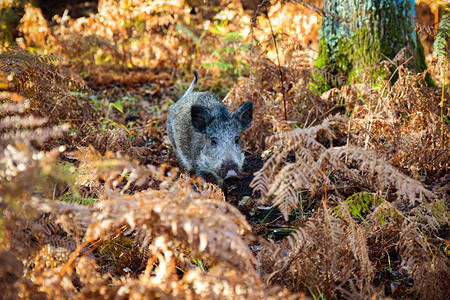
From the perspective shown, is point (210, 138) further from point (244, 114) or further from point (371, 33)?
point (371, 33)

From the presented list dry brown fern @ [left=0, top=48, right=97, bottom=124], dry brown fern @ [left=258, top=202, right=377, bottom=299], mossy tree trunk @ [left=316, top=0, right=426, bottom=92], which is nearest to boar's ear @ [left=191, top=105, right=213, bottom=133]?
dry brown fern @ [left=0, top=48, right=97, bottom=124]

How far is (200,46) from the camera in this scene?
9125 mm

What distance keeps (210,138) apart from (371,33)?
260 cm

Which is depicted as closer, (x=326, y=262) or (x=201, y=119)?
(x=326, y=262)

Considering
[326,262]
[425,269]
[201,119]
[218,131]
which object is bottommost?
[218,131]

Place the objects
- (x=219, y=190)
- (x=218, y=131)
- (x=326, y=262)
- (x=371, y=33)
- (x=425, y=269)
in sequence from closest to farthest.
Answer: (x=326, y=262)
(x=425, y=269)
(x=219, y=190)
(x=218, y=131)
(x=371, y=33)

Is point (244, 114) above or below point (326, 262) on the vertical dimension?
below

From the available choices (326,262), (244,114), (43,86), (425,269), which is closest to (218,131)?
(244,114)

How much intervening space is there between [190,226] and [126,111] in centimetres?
625

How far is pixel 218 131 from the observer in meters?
5.04

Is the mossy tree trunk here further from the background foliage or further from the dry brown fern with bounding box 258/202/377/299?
the dry brown fern with bounding box 258/202/377/299

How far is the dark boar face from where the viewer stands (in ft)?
16.0

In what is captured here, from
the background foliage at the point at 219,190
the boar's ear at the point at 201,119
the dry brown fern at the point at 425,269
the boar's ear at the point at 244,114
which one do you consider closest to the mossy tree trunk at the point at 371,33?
the background foliage at the point at 219,190

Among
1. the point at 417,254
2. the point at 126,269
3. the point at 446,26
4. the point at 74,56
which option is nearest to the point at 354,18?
the point at 446,26
